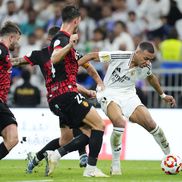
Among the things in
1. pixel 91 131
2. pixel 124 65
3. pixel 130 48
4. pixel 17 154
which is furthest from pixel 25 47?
pixel 91 131

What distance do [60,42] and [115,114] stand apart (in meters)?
1.88

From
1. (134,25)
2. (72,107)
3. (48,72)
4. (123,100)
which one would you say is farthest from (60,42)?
(134,25)

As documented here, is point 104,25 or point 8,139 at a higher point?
point 104,25

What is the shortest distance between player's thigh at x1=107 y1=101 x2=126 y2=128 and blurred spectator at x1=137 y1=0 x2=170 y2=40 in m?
9.20

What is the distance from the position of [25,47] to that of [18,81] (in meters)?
1.55

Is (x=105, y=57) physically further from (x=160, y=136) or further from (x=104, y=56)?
(x=160, y=136)

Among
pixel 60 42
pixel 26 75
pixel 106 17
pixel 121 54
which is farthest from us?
pixel 106 17

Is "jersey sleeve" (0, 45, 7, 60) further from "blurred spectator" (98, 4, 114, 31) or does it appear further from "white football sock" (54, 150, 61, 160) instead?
"blurred spectator" (98, 4, 114, 31)

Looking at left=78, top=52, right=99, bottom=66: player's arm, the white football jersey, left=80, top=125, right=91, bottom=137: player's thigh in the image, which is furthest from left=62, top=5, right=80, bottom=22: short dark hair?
left=80, top=125, right=91, bottom=137: player's thigh

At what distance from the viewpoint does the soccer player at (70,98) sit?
1159 cm

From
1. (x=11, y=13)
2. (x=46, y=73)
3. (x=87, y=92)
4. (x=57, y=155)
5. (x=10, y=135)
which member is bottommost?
(x=57, y=155)

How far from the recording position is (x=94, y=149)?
11.6 meters

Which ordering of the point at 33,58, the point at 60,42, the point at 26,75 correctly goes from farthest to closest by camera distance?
the point at 26,75 < the point at 33,58 < the point at 60,42

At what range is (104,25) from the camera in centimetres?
2253
